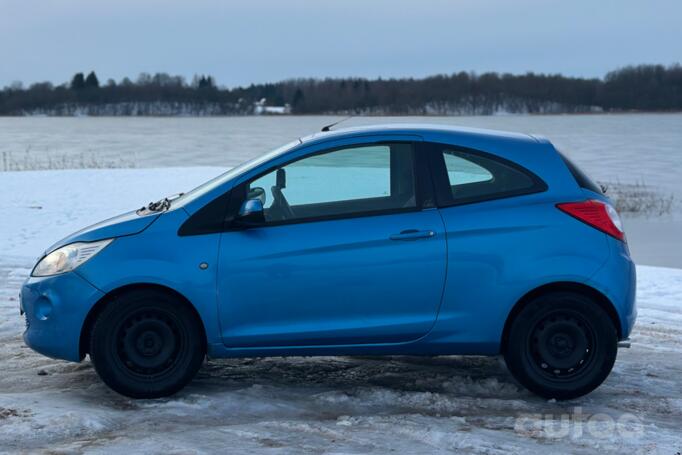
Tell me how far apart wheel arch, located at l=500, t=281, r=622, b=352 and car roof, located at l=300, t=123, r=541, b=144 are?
99 cm

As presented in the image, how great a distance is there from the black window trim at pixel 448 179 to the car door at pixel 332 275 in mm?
123

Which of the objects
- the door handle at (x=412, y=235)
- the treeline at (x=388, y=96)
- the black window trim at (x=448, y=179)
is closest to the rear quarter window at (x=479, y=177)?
the black window trim at (x=448, y=179)

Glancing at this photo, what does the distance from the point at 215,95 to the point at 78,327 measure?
11776 cm

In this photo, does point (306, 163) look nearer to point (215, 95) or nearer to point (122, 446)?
point (122, 446)

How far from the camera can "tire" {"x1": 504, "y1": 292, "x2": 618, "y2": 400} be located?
6.02 metres

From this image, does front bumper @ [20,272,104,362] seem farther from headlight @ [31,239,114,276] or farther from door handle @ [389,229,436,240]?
door handle @ [389,229,436,240]

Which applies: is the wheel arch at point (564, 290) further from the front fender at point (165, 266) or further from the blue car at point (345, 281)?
the front fender at point (165, 266)

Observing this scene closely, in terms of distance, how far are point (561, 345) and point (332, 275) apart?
1.50 meters

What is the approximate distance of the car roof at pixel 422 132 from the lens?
6273 mm

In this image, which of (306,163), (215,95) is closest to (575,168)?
(306,163)

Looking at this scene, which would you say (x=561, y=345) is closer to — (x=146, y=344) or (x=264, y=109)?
(x=146, y=344)

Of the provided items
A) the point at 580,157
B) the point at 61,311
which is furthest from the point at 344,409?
the point at 580,157

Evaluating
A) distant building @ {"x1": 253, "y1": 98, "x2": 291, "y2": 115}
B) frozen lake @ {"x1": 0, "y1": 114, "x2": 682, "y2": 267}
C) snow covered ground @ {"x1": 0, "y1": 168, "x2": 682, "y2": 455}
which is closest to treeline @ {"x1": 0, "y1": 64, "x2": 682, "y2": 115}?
distant building @ {"x1": 253, "y1": 98, "x2": 291, "y2": 115}

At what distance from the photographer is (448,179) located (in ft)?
20.1
